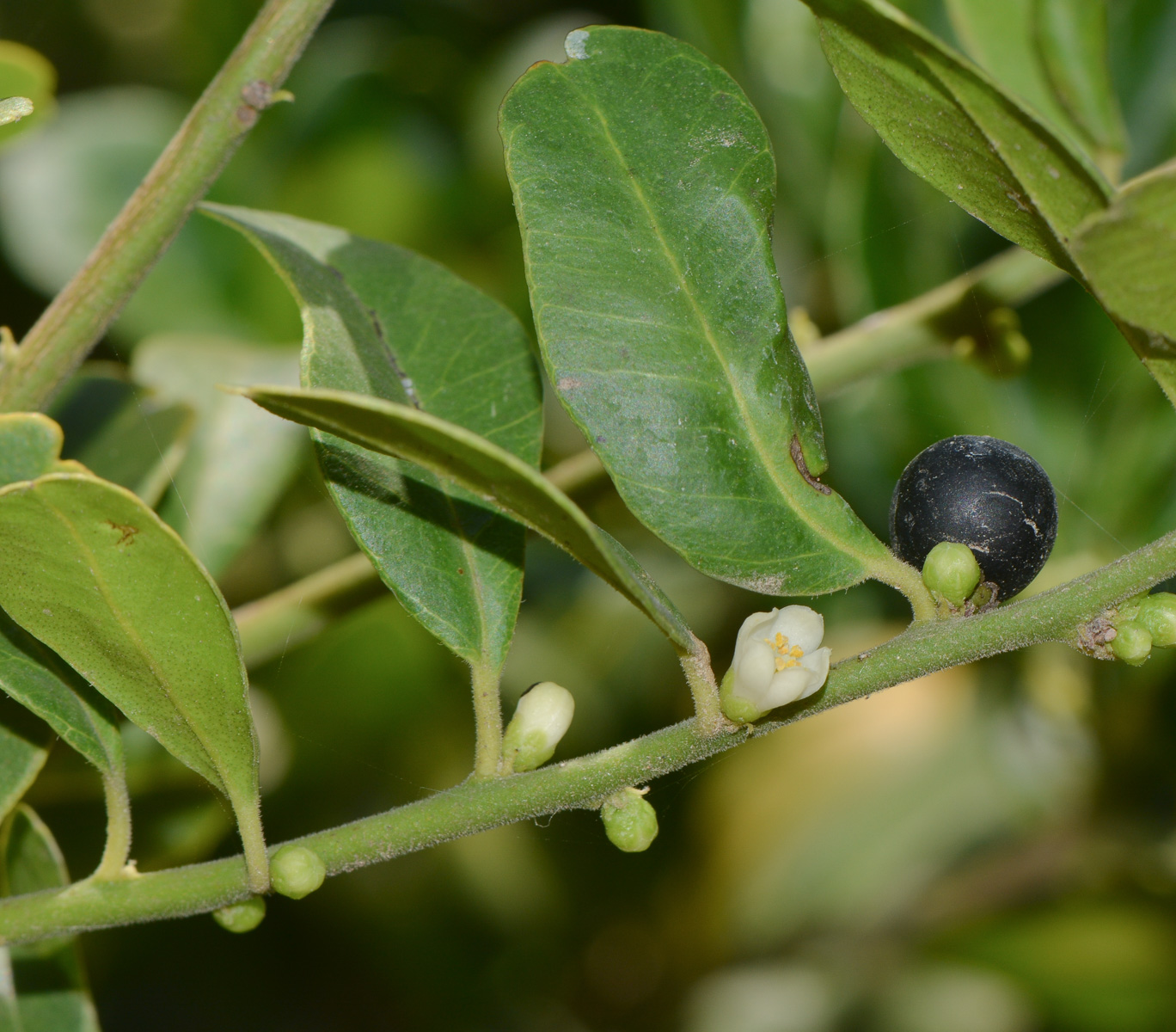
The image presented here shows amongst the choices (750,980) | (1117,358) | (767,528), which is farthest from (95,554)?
(750,980)

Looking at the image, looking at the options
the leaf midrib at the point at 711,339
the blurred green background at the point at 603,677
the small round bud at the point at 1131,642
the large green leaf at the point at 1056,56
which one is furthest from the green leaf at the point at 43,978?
Answer: the large green leaf at the point at 1056,56

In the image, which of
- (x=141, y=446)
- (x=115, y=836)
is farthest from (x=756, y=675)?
(x=141, y=446)

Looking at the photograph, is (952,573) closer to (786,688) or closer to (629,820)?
(786,688)

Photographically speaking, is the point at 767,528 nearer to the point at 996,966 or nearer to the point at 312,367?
the point at 312,367

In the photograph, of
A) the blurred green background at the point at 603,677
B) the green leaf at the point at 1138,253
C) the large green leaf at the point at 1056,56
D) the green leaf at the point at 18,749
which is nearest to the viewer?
the green leaf at the point at 1138,253

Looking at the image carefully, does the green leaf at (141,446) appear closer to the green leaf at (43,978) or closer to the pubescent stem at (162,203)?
the pubescent stem at (162,203)

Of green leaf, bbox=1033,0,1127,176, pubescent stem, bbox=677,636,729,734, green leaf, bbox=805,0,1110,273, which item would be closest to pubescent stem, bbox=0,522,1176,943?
pubescent stem, bbox=677,636,729,734

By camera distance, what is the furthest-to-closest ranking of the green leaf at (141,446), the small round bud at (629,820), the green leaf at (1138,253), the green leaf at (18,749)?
the green leaf at (141,446) → the green leaf at (18,749) → the small round bud at (629,820) → the green leaf at (1138,253)
